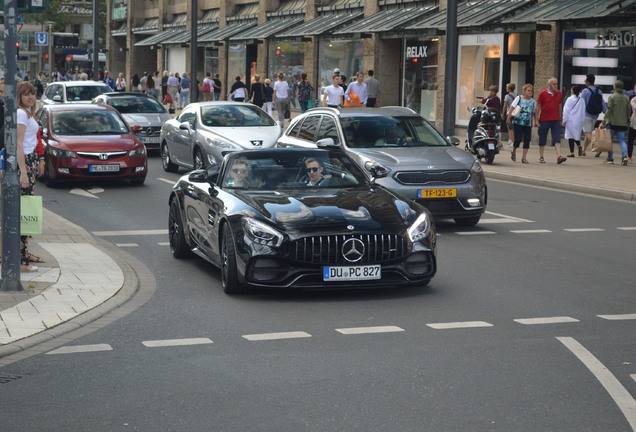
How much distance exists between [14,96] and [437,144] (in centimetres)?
759

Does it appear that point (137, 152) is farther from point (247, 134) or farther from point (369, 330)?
point (369, 330)

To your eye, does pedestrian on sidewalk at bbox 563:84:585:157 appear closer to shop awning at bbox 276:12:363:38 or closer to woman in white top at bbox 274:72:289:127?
woman in white top at bbox 274:72:289:127

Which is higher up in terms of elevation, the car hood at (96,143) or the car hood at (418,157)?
the car hood at (418,157)

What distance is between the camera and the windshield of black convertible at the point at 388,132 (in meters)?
15.8

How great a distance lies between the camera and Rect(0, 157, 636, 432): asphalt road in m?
6.09

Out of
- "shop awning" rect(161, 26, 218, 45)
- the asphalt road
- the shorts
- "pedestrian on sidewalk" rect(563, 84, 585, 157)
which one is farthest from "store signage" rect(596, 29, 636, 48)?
"shop awning" rect(161, 26, 218, 45)

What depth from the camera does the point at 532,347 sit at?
7.84m

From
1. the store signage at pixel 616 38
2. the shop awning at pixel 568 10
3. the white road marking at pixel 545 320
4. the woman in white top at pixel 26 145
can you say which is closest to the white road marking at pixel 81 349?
the woman in white top at pixel 26 145

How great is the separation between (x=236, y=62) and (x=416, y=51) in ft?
61.6

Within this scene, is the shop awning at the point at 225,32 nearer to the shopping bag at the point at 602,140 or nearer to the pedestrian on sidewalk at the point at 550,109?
the pedestrian on sidewalk at the point at 550,109

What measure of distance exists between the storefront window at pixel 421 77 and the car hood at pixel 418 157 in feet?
75.1

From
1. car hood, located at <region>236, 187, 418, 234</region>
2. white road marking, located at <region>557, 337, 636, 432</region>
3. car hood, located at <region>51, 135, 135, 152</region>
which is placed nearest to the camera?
white road marking, located at <region>557, 337, 636, 432</region>

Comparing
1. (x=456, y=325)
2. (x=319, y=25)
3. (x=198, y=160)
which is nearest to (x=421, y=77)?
(x=319, y=25)

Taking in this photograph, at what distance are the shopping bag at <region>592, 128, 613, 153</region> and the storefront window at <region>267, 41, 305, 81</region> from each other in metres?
23.7
